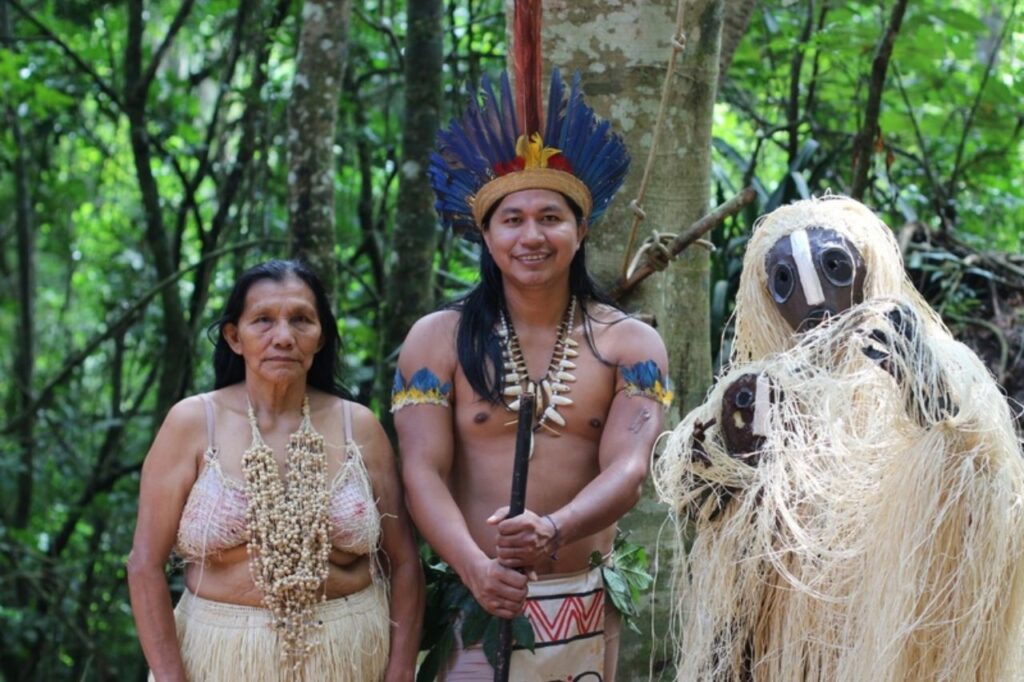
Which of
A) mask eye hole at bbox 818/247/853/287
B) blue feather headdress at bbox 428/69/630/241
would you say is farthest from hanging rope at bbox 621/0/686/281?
mask eye hole at bbox 818/247/853/287

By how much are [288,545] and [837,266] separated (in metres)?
1.32

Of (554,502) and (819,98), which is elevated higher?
(819,98)

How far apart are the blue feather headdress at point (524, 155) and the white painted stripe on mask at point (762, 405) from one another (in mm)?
601

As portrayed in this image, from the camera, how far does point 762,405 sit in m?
2.67

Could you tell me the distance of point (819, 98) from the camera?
6.34 m

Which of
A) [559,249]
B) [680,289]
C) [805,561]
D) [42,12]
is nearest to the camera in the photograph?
[805,561]

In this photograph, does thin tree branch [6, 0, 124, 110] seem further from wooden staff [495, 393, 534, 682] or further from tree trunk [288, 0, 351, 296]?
wooden staff [495, 393, 534, 682]

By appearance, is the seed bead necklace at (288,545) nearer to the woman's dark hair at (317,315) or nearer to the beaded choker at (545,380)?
the woman's dark hair at (317,315)

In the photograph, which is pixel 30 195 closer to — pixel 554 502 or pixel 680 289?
pixel 680 289

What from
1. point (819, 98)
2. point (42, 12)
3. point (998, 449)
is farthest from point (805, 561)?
point (42, 12)

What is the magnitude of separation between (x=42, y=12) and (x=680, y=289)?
5.05 metres

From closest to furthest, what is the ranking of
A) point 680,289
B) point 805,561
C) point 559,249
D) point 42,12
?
point 805,561 < point 559,249 < point 680,289 < point 42,12

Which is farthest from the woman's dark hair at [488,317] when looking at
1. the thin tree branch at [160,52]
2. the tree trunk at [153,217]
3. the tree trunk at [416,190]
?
the thin tree branch at [160,52]

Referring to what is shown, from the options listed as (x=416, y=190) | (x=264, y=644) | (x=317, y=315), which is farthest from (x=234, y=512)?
(x=416, y=190)
